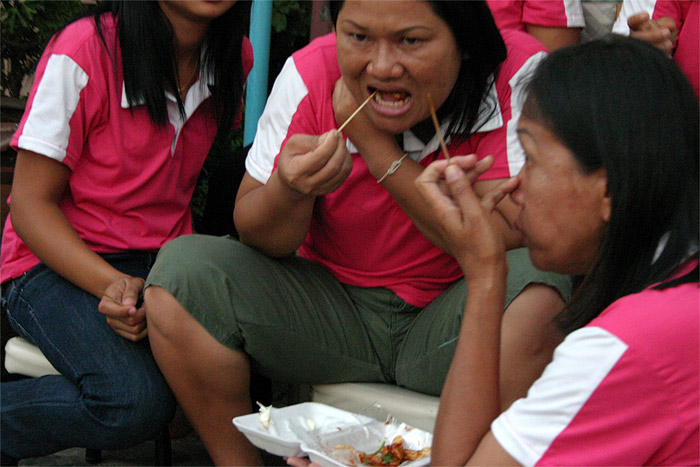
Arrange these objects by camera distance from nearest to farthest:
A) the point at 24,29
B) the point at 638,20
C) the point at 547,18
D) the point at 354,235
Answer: the point at 638,20 < the point at 354,235 < the point at 547,18 < the point at 24,29

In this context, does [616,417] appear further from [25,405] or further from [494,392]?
[25,405]

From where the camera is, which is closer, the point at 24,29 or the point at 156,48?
the point at 156,48

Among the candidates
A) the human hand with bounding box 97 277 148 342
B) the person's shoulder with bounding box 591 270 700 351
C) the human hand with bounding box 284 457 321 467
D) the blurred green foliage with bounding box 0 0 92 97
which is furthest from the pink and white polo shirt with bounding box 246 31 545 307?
the blurred green foliage with bounding box 0 0 92 97

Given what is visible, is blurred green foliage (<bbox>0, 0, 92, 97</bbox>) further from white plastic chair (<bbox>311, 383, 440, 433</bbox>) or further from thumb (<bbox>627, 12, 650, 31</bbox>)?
thumb (<bbox>627, 12, 650, 31</bbox>)

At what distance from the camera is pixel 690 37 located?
2.27 m

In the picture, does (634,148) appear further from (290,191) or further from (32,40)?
(32,40)

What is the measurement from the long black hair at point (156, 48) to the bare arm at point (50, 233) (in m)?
0.34

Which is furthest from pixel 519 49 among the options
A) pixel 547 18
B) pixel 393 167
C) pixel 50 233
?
pixel 50 233

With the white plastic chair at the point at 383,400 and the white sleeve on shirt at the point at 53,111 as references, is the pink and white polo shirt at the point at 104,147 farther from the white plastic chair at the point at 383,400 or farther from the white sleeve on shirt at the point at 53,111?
the white plastic chair at the point at 383,400

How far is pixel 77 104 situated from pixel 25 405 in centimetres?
87

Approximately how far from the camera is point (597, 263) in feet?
4.79

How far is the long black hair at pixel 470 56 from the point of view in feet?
6.23

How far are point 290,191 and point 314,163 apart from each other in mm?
170

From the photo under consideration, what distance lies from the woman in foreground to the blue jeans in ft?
3.23
